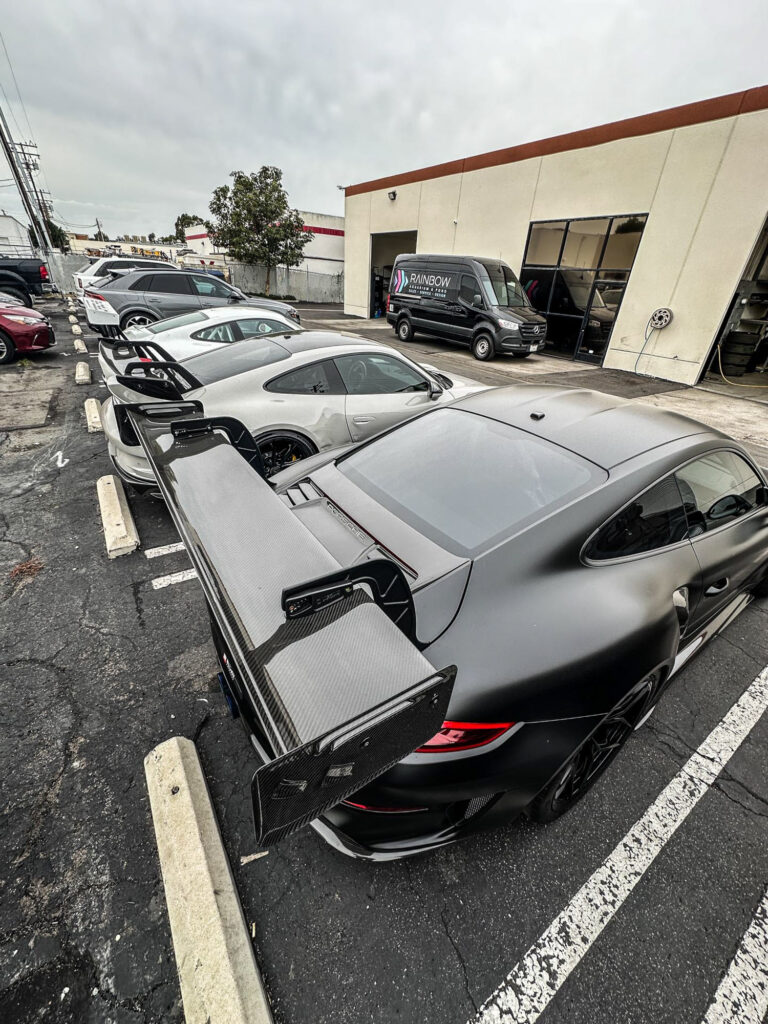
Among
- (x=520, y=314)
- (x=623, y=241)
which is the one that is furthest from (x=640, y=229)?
(x=520, y=314)

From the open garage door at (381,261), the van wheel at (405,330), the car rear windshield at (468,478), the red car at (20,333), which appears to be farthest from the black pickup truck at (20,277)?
the car rear windshield at (468,478)

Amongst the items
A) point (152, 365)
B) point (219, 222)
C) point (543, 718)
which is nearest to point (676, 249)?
point (152, 365)

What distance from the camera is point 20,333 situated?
8031 mm

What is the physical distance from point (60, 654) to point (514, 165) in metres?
16.7

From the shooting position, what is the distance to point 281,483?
2432 mm

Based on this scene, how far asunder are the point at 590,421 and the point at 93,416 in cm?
601

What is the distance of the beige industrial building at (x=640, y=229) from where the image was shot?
958 centimetres

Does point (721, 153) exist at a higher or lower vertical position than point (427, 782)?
higher

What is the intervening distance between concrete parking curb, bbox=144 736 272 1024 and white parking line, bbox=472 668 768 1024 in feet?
2.40

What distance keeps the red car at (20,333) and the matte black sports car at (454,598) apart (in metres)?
8.48

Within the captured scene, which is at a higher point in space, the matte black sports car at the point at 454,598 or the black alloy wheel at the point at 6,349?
the matte black sports car at the point at 454,598

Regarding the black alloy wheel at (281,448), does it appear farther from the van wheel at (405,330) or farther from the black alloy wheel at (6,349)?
the van wheel at (405,330)

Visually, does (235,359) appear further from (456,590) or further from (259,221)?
(259,221)

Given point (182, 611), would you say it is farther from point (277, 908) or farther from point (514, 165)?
point (514, 165)
